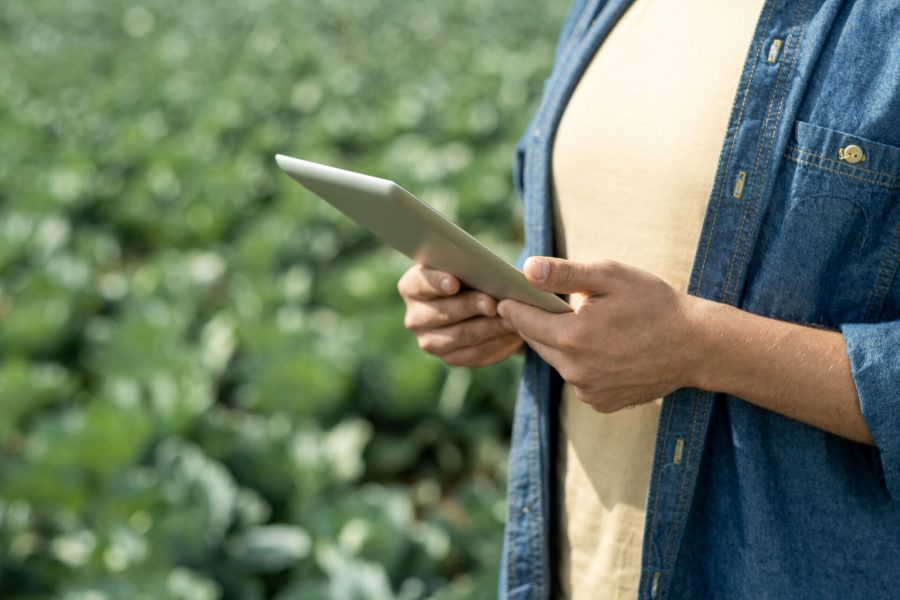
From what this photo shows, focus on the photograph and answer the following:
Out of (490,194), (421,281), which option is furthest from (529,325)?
(490,194)

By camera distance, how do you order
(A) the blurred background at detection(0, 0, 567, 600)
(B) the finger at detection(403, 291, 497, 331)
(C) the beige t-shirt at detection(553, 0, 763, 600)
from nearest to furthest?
(C) the beige t-shirt at detection(553, 0, 763, 600), (B) the finger at detection(403, 291, 497, 331), (A) the blurred background at detection(0, 0, 567, 600)

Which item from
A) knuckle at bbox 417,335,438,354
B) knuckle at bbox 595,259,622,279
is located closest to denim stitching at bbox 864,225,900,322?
knuckle at bbox 595,259,622,279

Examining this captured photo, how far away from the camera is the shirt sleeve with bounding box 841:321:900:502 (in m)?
0.95

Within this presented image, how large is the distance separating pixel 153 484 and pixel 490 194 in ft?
9.83

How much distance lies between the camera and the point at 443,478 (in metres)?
3.38

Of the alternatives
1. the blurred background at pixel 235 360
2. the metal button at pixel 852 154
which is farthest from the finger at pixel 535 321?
the blurred background at pixel 235 360

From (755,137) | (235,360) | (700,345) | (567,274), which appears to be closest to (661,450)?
(700,345)

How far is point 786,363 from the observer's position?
39.0 inches

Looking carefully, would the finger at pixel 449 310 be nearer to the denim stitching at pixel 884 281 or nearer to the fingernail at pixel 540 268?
the fingernail at pixel 540 268

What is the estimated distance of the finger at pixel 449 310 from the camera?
3.89 feet

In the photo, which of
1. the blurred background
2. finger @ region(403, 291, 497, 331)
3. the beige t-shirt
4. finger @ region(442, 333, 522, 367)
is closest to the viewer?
the beige t-shirt

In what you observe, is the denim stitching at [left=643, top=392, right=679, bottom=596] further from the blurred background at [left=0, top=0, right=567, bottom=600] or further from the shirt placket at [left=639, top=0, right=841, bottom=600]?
the blurred background at [left=0, top=0, right=567, bottom=600]

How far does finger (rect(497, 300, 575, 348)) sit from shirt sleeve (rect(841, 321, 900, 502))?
0.99 ft

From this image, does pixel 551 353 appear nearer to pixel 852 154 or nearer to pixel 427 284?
pixel 427 284
